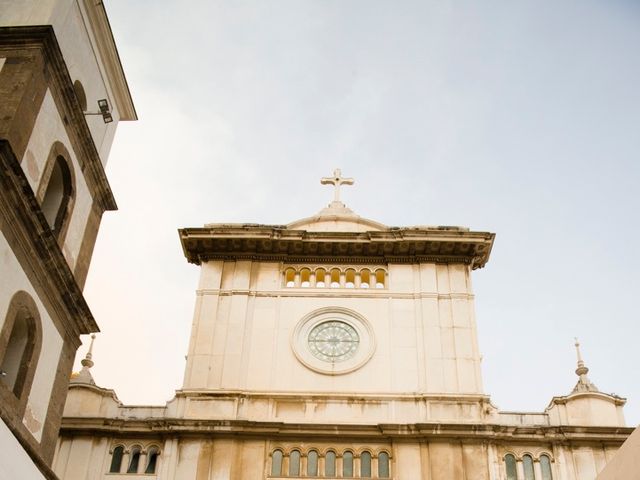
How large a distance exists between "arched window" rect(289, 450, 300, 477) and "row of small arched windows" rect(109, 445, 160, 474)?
3991 millimetres

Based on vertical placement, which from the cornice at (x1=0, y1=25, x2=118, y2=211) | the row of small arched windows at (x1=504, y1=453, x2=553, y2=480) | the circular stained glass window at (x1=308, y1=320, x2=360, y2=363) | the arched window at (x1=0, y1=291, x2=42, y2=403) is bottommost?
the arched window at (x1=0, y1=291, x2=42, y2=403)

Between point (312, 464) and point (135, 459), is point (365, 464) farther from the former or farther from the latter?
point (135, 459)

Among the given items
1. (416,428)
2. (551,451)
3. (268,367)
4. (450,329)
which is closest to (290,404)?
(268,367)

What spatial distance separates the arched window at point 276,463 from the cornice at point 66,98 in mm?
8723

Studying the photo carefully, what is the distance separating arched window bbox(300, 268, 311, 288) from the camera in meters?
28.9

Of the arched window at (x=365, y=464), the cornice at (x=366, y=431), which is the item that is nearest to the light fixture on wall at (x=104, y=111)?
the cornice at (x=366, y=431)

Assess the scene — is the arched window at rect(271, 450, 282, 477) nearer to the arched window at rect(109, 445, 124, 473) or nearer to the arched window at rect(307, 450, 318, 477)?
the arched window at rect(307, 450, 318, 477)

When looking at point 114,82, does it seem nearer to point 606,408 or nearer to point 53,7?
point 53,7

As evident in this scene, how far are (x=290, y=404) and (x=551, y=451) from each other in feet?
26.3

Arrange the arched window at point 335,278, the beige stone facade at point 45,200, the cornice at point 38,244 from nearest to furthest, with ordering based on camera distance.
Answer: the cornice at point 38,244 < the beige stone facade at point 45,200 < the arched window at point 335,278

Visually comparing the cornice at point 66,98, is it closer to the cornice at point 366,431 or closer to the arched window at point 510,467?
the cornice at point 366,431

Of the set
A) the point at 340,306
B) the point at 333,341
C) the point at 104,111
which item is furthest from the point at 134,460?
the point at 104,111

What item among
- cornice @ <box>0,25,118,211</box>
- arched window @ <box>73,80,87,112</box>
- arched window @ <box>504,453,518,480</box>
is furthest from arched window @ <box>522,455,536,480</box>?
arched window @ <box>73,80,87,112</box>

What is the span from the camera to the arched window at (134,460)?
2447cm
